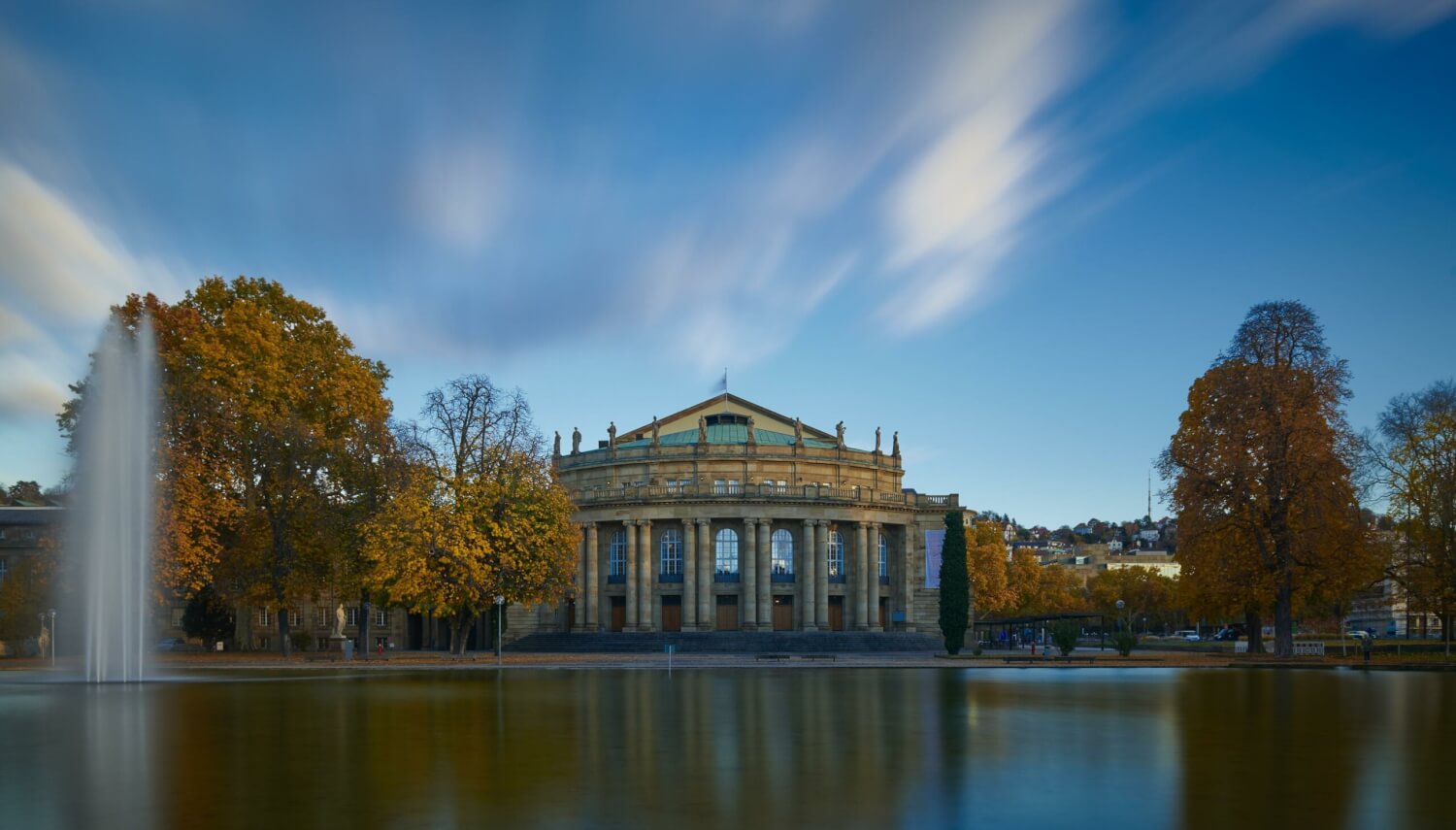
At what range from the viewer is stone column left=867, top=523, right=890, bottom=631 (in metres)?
88.6

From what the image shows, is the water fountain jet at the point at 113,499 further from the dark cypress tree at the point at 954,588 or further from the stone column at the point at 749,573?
the stone column at the point at 749,573

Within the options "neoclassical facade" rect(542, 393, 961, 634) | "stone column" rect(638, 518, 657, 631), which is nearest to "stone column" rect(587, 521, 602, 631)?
"neoclassical facade" rect(542, 393, 961, 634)

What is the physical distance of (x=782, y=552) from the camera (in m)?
88.5

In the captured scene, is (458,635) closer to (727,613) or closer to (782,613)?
(727,613)

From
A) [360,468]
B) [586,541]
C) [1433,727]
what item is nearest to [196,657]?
[360,468]

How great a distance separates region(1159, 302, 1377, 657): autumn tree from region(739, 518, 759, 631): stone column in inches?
1331

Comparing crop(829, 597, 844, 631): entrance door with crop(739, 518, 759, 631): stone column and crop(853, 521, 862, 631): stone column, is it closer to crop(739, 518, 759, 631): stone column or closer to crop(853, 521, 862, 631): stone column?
crop(853, 521, 862, 631): stone column

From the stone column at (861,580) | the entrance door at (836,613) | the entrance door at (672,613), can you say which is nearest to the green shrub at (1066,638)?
the stone column at (861,580)

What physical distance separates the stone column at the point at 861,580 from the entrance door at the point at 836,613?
6.06ft

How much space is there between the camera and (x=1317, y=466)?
182 feet

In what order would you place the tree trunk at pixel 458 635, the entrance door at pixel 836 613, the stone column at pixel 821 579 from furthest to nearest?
→ 1. the entrance door at pixel 836 613
2. the stone column at pixel 821 579
3. the tree trunk at pixel 458 635

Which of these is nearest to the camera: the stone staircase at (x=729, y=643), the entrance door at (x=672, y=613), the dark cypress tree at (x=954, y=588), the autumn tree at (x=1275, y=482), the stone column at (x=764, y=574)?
the autumn tree at (x=1275, y=482)

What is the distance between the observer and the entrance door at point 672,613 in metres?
88.1

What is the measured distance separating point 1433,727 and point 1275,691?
39.4 feet
